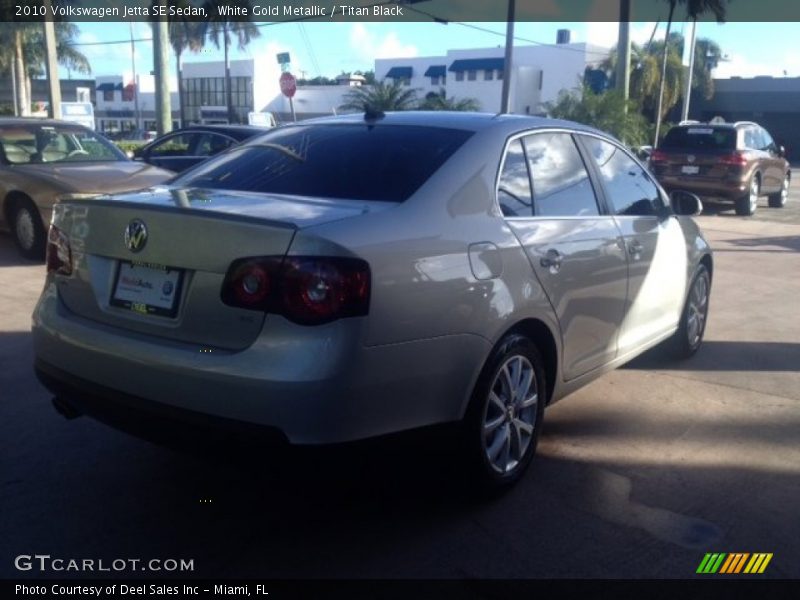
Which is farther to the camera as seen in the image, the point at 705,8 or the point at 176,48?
the point at 176,48

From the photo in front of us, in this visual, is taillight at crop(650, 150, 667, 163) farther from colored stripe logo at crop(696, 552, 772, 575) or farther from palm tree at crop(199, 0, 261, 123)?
palm tree at crop(199, 0, 261, 123)

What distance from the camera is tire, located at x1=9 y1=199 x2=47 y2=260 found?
30.2 feet

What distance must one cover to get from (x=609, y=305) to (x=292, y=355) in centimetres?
224

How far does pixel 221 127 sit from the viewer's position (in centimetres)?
1247

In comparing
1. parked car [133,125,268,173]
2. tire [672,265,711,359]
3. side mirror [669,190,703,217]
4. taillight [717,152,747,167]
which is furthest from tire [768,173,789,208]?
side mirror [669,190,703,217]

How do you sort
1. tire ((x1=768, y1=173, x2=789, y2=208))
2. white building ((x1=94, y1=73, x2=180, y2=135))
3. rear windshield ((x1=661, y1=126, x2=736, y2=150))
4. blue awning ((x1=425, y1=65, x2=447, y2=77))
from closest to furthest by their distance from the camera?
rear windshield ((x1=661, y1=126, x2=736, y2=150)) → tire ((x1=768, y1=173, x2=789, y2=208)) → blue awning ((x1=425, y1=65, x2=447, y2=77)) → white building ((x1=94, y1=73, x2=180, y2=135))

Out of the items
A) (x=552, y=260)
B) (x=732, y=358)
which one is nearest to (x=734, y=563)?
(x=552, y=260)

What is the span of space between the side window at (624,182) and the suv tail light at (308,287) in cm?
233

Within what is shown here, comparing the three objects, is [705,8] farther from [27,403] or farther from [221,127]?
[27,403]

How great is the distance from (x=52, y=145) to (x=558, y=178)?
7660 mm

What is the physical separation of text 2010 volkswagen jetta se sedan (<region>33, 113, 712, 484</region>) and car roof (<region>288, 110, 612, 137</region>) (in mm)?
19

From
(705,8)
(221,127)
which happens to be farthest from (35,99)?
(221,127)

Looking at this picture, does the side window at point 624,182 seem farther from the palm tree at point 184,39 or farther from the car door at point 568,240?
the palm tree at point 184,39

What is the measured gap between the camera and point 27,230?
9.36 m
